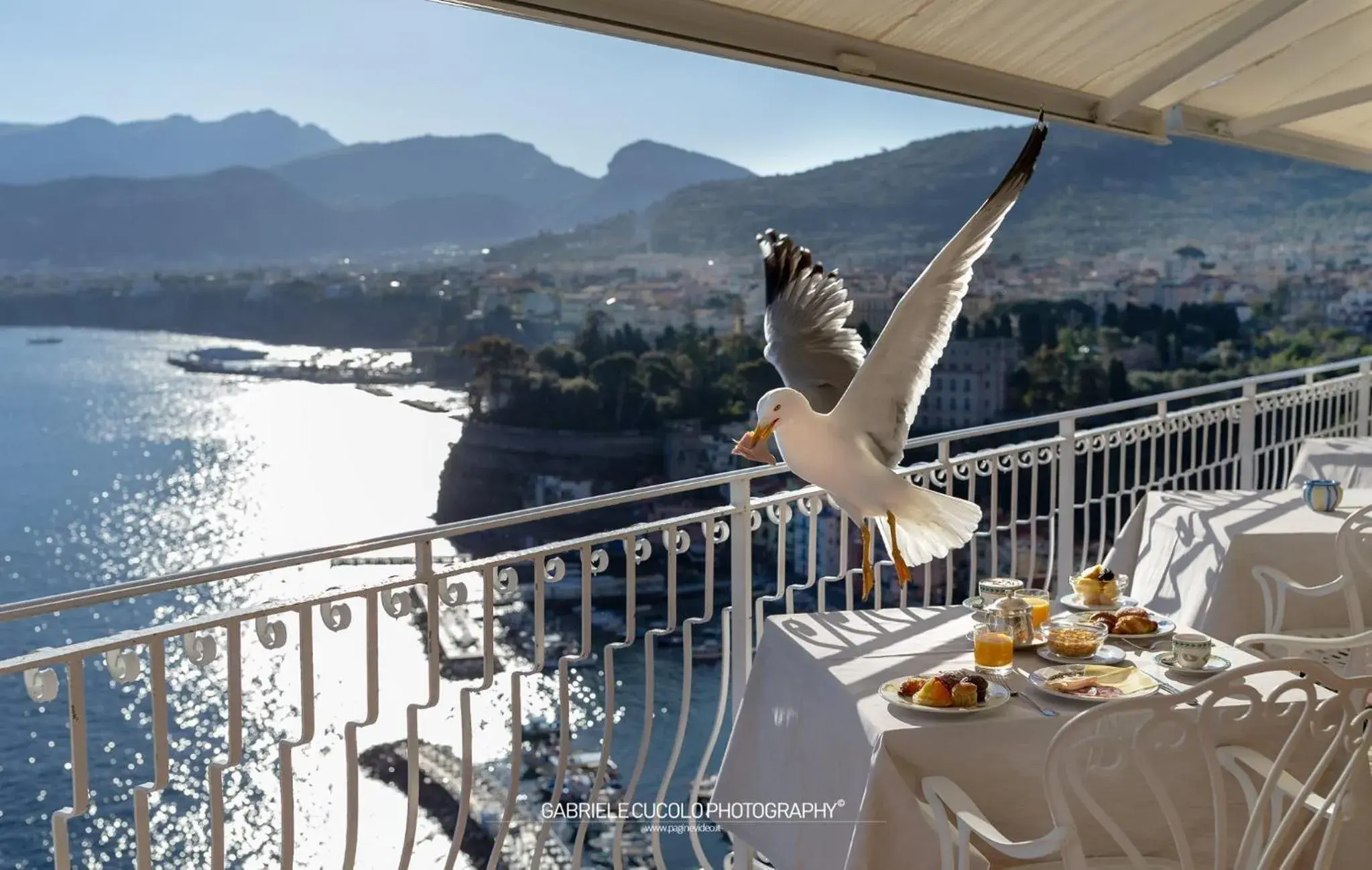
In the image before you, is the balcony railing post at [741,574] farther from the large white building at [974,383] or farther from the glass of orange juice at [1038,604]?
the large white building at [974,383]

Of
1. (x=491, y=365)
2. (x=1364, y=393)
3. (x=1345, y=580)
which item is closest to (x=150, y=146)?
(x=491, y=365)

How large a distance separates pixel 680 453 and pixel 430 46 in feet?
79.3

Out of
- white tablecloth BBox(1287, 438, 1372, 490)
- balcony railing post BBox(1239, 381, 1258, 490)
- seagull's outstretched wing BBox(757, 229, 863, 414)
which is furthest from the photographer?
balcony railing post BBox(1239, 381, 1258, 490)

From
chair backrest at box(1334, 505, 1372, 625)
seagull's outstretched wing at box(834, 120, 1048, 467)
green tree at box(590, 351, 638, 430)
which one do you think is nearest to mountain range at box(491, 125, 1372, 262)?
green tree at box(590, 351, 638, 430)

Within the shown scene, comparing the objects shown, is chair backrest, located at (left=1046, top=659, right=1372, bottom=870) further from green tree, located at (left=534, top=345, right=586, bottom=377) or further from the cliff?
green tree, located at (left=534, top=345, right=586, bottom=377)

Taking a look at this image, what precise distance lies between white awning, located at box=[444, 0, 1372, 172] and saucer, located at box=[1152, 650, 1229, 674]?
170 centimetres

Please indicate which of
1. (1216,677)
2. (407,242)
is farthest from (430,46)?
(1216,677)

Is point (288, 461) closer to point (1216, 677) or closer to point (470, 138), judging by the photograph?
point (470, 138)

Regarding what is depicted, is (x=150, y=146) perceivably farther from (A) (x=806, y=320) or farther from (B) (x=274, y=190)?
(A) (x=806, y=320)

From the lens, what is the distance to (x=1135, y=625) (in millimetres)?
2004

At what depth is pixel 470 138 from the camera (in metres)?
34.7

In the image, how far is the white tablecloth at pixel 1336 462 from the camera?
392cm

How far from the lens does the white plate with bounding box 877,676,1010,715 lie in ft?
5.37

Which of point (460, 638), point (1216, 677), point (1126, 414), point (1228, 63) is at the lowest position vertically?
point (460, 638)
